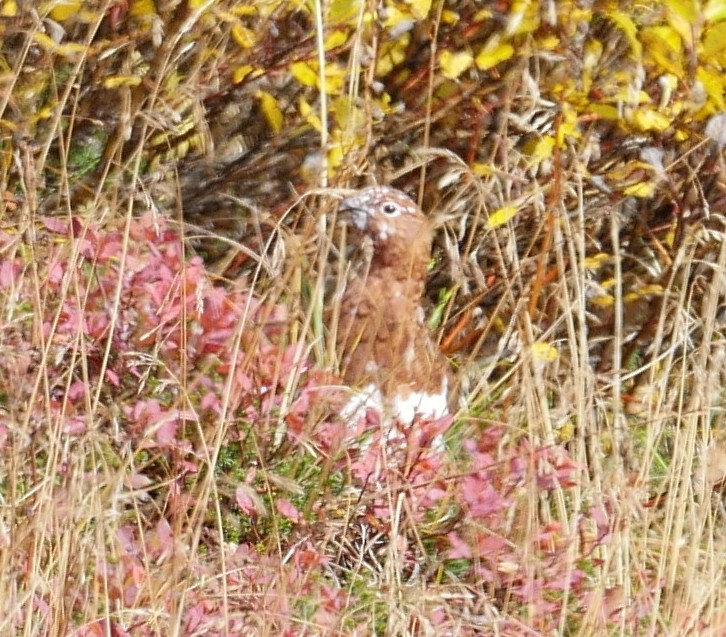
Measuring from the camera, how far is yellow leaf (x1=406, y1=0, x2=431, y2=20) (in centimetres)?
311

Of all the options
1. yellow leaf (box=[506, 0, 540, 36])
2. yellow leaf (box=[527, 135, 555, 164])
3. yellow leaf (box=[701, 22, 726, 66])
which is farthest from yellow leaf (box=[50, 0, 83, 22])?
yellow leaf (box=[701, 22, 726, 66])

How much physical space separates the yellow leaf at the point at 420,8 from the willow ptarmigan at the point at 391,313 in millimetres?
416

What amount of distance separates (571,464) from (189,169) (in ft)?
Result: 5.33

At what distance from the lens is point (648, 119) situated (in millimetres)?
3207

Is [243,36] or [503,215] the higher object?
[243,36]

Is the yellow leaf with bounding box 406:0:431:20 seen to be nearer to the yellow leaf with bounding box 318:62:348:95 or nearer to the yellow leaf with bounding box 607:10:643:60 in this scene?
the yellow leaf with bounding box 318:62:348:95

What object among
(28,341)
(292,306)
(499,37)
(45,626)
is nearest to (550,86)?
(499,37)

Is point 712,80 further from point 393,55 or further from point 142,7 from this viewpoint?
point 142,7

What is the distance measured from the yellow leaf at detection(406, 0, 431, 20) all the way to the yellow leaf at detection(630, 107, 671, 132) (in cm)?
53

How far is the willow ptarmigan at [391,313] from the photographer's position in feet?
10.3

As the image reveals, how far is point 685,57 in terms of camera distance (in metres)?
3.08

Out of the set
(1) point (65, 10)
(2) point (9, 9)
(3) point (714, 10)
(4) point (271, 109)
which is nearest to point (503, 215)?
(3) point (714, 10)

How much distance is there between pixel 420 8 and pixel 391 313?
27.1 inches

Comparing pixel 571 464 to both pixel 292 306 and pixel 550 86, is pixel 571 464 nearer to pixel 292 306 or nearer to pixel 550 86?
pixel 292 306
